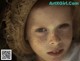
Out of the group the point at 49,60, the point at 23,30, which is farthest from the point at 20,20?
the point at 49,60

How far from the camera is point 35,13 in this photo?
678 millimetres

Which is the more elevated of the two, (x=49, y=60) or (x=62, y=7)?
(x=62, y=7)

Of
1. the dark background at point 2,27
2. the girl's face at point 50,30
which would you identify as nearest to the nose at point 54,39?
the girl's face at point 50,30

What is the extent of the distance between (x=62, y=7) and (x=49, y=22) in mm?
59

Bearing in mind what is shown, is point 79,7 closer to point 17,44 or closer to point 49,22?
point 49,22

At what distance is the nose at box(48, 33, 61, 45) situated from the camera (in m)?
0.68

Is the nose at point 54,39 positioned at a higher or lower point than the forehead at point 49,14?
lower

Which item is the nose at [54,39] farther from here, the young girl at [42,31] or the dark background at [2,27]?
the dark background at [2,27]

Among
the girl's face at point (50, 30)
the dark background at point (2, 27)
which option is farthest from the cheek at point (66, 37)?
the dark background at point (2, 27)

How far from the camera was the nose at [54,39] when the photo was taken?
681 millimetres

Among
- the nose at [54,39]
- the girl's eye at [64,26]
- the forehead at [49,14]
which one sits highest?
the forehead at [49,14]

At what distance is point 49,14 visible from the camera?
678mm

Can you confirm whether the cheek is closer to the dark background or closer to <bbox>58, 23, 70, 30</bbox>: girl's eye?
A: <bbox>58, 23, 70, 30</bbox>: girl's eye

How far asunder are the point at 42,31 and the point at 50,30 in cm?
2
